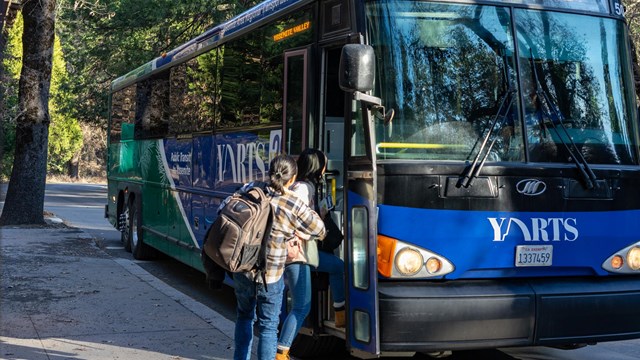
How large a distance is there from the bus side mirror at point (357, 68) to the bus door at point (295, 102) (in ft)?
4.06

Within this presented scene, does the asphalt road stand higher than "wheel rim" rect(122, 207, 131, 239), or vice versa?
"wheel rim" rect(122, 207, 131, 239)

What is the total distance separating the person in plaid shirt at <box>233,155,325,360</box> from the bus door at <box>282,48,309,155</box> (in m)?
1.20

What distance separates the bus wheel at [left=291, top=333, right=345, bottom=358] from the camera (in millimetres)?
7246

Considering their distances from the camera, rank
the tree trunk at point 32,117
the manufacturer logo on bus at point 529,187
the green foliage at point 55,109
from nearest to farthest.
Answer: the manufacturer logo on bus at point 529,187, the tree trunk at point 32,117, the green foliage at point 55,109

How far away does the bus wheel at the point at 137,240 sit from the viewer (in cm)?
1430

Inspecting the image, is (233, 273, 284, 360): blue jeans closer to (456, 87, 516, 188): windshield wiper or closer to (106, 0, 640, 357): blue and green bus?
(106, 0, 640, 357): blue and green bus

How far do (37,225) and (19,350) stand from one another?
12.6 meters

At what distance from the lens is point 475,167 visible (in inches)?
230

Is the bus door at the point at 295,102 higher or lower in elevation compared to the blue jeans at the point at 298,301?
higher

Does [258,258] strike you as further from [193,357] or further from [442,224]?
[193,357]

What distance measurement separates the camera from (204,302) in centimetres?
1041

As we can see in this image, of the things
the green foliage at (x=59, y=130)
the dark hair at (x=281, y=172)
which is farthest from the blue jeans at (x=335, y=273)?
the green foliage at (x=59, y=130)

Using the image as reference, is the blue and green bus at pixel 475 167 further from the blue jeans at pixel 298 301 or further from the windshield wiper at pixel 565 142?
the blue jeans at pixel 298 301

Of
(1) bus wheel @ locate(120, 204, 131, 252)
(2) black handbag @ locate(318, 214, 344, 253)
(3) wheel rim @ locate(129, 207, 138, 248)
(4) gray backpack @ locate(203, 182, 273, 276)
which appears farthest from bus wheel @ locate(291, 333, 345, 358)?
(1) bus wheel @ locate(120, 204, 131, 252)
